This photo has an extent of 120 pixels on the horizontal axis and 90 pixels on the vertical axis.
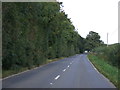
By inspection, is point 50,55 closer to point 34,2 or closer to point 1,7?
point 34,2

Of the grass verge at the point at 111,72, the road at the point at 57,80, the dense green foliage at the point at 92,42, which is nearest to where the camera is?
the road at the point at 57,80

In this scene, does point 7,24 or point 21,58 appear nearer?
point 7,24

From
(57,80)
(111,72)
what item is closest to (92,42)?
(111,72)

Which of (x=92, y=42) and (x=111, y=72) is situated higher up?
(x=92, y=42)

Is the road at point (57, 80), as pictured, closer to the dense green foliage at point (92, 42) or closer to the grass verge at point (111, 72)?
the grass verge at point (111, 72)

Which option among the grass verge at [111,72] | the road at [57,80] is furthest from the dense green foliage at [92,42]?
the road at [57,80]

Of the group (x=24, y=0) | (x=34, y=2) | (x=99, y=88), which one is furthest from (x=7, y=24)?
(x=99, y=88)

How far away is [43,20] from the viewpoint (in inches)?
1618

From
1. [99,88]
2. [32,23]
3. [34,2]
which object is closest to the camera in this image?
[99,88]

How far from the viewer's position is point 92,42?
185125 mm

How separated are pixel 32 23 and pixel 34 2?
739 cm

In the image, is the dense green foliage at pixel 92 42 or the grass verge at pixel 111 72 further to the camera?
the dense green foliage at pixel 92 42

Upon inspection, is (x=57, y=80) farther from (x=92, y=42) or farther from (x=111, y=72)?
(x=92, y=42)

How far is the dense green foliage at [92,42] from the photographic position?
596 feet
